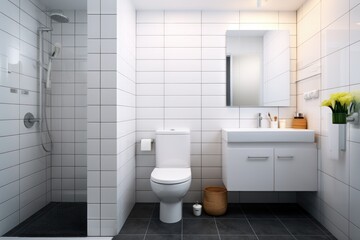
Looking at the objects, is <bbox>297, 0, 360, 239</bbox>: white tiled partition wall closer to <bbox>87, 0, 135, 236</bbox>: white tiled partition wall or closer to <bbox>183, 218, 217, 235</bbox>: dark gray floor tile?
Result: <bbox>183, 218, 217, 235</bbox>: dark gray floor tile

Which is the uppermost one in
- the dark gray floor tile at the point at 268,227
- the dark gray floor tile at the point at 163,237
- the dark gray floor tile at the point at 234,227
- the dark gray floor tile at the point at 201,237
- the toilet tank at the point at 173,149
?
the toilet tank at the point at 173,149

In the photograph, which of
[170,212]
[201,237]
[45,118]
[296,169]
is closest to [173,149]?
[170,212]

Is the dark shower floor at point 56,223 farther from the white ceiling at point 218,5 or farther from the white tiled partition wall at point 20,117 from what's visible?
the white ceiling at point 218,5

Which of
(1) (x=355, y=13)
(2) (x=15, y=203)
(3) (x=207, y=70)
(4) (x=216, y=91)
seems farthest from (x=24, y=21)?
(1) (x=355, y=13)

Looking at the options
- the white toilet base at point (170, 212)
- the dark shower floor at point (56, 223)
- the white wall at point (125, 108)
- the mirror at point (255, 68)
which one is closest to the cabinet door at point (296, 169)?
the mirror at point (255, 68)

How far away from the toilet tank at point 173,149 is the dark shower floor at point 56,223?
87 centimetres

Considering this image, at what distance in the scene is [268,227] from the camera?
1955 mm

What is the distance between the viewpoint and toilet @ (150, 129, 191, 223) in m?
1.84

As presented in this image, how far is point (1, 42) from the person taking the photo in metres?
1.79

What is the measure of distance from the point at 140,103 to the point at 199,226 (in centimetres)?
144

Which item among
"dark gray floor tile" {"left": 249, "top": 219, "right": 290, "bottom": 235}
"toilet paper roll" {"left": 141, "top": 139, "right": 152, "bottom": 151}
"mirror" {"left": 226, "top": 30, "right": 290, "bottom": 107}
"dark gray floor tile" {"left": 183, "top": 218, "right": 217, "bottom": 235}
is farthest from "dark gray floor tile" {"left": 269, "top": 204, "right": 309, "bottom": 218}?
"toilet paper roll" {"left": 141, "top": 139, "right": 152, "bottom": 151}

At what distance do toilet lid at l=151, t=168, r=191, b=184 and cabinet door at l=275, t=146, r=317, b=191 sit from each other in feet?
2.87

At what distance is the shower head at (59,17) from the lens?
2.10 meters

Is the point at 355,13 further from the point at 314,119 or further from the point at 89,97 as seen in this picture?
the point at 89,97
